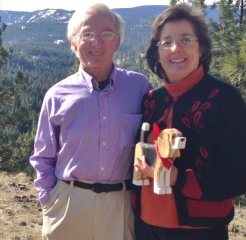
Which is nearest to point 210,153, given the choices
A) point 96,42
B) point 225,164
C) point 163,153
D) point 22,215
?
point 225,164

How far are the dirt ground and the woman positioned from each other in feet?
8.82

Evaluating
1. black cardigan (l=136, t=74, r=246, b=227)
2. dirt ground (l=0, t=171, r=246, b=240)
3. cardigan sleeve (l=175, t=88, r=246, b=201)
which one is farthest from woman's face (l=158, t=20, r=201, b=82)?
dirt ground (l=0, t=171, r=246, b=240)

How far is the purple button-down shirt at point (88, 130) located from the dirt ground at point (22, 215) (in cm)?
232

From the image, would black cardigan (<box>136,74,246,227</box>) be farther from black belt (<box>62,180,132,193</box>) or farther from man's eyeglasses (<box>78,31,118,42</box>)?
man's eyeglasses (<box>78,31,118,42</box>)

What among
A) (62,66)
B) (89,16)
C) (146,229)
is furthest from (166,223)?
(62,66)

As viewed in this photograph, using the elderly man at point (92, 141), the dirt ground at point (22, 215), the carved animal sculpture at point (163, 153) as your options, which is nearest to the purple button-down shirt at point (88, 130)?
the elderly man at point (92, 141)

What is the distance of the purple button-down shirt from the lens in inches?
99.3

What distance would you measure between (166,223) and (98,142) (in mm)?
567

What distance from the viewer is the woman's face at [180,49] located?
2279 mm

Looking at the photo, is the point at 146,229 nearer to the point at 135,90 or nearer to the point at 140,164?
the point at 140,164

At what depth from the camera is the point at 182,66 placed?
228cm

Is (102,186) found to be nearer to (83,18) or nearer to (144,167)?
(144,167)

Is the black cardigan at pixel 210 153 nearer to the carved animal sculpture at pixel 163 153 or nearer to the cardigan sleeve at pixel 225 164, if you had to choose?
the cardigan sleeve at pixel 225 164

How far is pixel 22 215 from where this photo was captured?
5.41 metres
